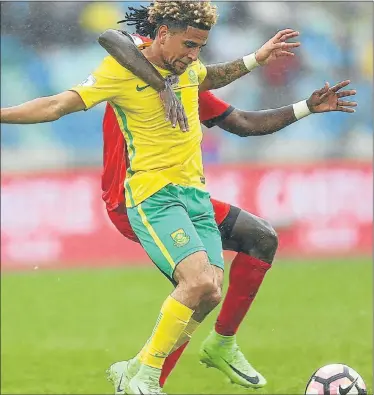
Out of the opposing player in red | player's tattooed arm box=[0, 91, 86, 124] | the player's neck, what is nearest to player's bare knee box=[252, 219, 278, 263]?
the opposing player in red

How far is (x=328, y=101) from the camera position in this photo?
6344 mm

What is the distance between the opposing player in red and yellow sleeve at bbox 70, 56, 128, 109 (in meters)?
0.35

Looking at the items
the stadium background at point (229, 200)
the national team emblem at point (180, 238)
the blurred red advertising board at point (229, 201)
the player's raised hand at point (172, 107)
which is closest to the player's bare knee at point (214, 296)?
the national team emblem at point (180, 238)

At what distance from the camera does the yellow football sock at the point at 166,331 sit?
5703 mm

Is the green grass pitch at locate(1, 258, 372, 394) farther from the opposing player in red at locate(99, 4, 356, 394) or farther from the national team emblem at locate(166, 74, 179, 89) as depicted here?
the national team emblem at locate(166, 74, 179, 89)

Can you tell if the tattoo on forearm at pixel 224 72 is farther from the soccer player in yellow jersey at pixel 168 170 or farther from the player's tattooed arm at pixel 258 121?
the player's tattooed arm at pixel 258 121

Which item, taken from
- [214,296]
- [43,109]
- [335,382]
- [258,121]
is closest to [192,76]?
[258,121]

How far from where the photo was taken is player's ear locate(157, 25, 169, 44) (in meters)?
5.73

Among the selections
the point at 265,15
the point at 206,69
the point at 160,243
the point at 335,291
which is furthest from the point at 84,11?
the point at 160,243

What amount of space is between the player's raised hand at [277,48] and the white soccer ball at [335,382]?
5.84 ft

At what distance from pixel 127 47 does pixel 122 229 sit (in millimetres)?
1146

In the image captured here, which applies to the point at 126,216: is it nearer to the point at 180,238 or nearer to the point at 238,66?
the point at 180,238

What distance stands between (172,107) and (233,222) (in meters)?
0.93

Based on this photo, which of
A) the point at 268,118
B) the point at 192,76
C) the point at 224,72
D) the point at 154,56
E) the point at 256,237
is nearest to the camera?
the point at 154,56
